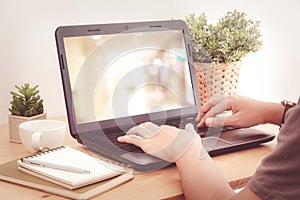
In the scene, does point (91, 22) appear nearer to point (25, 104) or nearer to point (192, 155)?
point (25, 104)

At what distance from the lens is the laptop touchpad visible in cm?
107

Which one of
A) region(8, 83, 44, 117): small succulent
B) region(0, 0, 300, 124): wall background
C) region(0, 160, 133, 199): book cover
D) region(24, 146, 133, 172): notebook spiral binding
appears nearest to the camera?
region(0, 160, 133, 199): book cover

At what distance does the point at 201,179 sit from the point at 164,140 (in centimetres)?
14

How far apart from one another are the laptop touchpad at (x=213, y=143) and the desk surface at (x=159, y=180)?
24mm

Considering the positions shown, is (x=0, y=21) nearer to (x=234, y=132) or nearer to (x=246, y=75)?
(x=234, y=132)

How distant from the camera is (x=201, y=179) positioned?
897 millimetres

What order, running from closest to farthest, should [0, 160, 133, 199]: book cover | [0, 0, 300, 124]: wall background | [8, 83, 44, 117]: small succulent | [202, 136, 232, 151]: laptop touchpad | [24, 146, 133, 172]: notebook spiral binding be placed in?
[0, 160, 133, 199]: book cover
[24, 146, 133, 172]: notebook spiral binding
[202, 136, 232, 151]: laptop touchpad
[8, 83, 44, 117]: small succulent
[0, 0, 300, 124]: wall background

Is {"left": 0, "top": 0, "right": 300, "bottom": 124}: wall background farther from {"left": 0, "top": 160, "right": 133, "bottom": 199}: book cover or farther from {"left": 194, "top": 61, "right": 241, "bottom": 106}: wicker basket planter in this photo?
{"left": 0, "top": 160, "right": 133, "bottom": 199}: book cover

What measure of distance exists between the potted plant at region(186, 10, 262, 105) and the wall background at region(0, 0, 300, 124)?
8.1 inches

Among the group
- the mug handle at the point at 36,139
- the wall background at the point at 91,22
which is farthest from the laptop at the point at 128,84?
the wall background at the point at 91,22

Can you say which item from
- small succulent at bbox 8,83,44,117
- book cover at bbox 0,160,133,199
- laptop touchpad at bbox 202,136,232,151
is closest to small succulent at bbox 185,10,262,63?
laptop touchpad at bbox 202,136,232,151

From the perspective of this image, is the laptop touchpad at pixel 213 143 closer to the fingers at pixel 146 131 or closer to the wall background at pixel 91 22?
the fingers at pixel 146 131

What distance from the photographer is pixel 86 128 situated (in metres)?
1.17

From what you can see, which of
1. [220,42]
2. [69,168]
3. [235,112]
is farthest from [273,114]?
[69,168]
